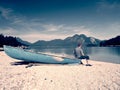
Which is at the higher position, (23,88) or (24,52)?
(24,52)

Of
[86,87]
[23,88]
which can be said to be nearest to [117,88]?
[86,87]

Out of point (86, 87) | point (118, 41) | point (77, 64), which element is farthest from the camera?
point (118, 41)

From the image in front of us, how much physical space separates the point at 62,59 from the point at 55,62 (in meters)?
0.98

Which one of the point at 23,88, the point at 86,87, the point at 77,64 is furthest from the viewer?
the point at 77,64

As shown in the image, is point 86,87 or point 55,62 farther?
point 55,62

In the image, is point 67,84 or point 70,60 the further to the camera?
point 70,60

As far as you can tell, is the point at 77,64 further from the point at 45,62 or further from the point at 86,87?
the point at 86,87

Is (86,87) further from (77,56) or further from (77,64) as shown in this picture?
(77,56)

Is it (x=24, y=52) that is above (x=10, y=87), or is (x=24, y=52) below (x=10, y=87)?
above

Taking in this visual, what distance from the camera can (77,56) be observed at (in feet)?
54.9

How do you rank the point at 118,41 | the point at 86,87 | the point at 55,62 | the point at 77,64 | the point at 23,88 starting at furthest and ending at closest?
1. the point at 118,41
2. the point at 55,62
3. the point at 77,64
4. the point at 86,87
5. the point at 23,88

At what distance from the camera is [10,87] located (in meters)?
6.89

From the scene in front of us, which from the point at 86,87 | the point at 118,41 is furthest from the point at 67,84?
the point at 118,41

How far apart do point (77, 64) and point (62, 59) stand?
6.58 ft
